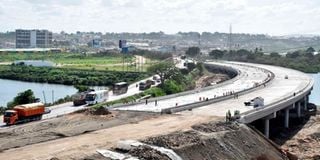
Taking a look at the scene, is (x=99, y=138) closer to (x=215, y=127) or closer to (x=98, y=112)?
(x=98, y=112)

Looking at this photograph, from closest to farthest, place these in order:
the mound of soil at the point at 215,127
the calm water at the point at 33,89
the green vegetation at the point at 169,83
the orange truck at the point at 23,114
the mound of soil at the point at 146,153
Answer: the mound of soil at the point at 146,153 → the mound of soil at the point at 215,127 → the orange truck at the point at 23,114 → the green vegetation at the point at 169,83 → the calm water at the point at 33,89

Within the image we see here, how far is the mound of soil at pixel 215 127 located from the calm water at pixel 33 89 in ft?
155

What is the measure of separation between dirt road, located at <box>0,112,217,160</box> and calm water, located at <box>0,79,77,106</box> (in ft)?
147

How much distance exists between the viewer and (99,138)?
38.8 meters

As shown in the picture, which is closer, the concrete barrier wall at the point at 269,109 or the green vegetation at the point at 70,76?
the concrete barrier wall at the point at 269,109

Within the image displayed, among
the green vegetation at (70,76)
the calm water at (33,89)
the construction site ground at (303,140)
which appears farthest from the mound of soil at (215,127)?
the green vegetation at (70,76)

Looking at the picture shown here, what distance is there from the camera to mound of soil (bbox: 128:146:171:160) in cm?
3466

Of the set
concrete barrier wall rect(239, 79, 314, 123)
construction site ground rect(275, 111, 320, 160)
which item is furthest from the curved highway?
construction site ground rect(275, 111, 320, 160)

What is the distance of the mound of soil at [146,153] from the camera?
114 ft

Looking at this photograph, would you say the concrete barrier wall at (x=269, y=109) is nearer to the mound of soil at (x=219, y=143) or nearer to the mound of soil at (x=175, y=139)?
the mound of soil at (x=219, y=143)

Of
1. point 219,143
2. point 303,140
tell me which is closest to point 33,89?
point 303,140

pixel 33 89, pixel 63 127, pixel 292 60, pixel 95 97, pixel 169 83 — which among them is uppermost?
pixel 292 60

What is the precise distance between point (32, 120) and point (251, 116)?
19212 mm

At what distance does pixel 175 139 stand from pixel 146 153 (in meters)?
4.61
